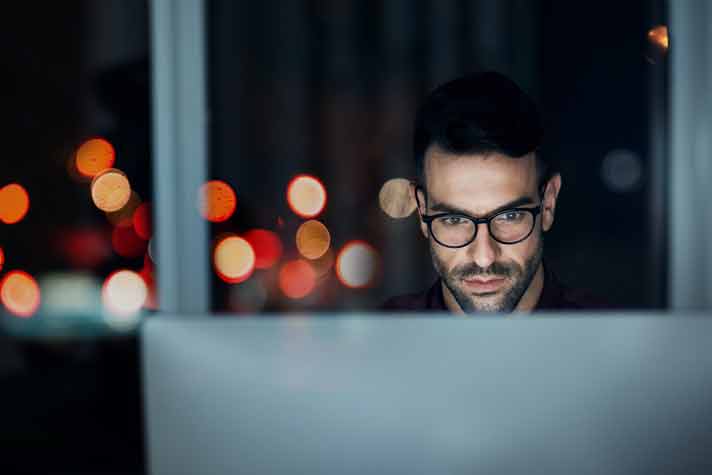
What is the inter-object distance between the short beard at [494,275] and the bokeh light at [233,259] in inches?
17.9

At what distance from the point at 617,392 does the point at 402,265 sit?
46.5 inches

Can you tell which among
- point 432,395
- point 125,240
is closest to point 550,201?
point 432,395

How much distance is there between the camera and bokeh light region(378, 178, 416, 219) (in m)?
1.77

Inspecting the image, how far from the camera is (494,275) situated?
148 centimetres

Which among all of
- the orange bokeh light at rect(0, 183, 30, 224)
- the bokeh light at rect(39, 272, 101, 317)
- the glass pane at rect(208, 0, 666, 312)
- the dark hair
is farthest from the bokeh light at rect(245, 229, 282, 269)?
the orange bokeh light at rect(0, 183, 30, 224)

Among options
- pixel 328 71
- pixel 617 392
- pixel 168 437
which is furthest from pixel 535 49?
pixel 168 437

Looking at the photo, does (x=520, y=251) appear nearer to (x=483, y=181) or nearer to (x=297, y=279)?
(x=483, y=181)

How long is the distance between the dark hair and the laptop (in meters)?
0.92

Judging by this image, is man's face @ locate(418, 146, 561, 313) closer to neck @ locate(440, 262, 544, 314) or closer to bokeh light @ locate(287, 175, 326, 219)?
neck @ locate(440, 262, 544, 314)

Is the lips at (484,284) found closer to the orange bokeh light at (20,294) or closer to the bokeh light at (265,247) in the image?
the bokeh light at (265,247)

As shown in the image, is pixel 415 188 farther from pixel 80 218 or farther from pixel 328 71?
pixel 80 218

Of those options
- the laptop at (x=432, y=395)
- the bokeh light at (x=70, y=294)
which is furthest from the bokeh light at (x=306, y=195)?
the bokeh light at (x=70, y=294)

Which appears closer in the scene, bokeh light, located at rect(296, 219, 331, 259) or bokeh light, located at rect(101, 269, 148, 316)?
bokeh light, located at rect(296, 219, 331, 259)

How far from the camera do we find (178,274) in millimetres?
1128
